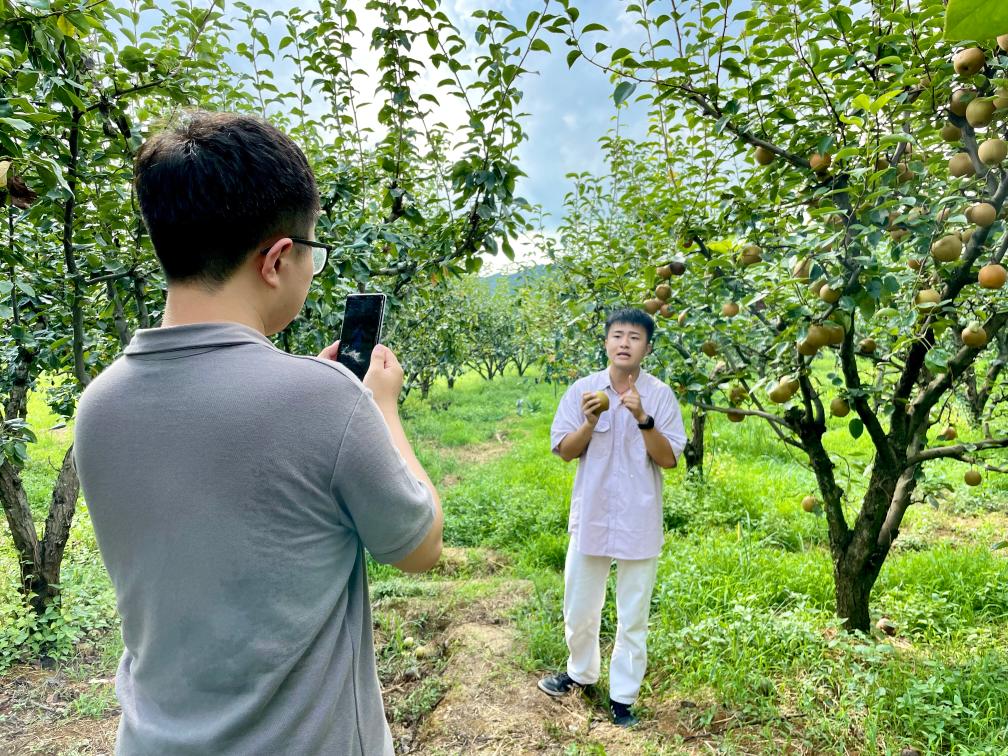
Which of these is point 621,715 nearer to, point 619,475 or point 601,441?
point 619,475

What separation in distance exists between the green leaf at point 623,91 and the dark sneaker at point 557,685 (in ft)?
7.83

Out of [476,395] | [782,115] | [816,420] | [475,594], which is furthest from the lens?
[476,395]

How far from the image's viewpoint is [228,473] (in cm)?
71

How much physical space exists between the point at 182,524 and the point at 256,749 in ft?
0.99

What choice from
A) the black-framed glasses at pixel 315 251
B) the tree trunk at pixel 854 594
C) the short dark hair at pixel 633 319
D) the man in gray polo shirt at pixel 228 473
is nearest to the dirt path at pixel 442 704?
the tree trunk at pixel 854 594

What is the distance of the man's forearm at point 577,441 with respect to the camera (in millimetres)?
2529

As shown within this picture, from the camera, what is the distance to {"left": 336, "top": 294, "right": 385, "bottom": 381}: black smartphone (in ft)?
3.42

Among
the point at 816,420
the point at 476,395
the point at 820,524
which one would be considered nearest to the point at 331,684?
the point at 816,420

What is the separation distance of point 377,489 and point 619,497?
1.92 m

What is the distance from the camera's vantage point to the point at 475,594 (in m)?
3.58

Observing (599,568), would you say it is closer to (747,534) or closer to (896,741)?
(896,741)

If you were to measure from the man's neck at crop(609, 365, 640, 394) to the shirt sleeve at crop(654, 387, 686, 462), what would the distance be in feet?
0.58

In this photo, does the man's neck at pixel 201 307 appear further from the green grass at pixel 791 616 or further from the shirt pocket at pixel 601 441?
the green grass at pixel 791 616

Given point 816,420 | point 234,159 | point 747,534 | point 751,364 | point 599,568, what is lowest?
point 747,534
